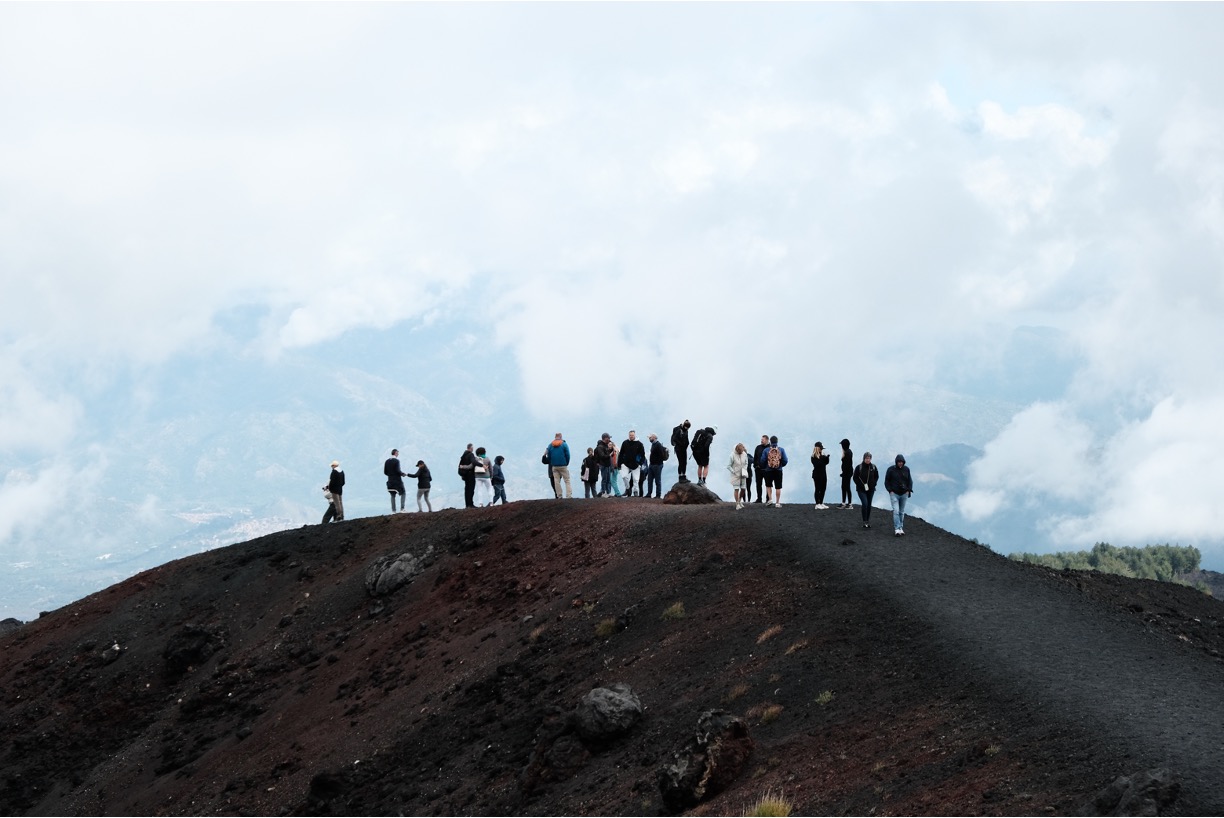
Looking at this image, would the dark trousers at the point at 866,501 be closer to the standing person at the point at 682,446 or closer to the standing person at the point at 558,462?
the standing person at the point at 682,446

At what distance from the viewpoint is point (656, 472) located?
2000 inches

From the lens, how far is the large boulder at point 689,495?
47312 mm

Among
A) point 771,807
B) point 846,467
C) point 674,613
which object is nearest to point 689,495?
point 846,467

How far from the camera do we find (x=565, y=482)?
50.6 metres

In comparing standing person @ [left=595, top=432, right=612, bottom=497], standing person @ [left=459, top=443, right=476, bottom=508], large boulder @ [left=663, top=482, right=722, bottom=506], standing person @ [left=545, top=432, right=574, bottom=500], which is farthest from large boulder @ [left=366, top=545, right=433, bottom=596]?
large boulder @ [left=663, top=482, right=722, bottom=506]

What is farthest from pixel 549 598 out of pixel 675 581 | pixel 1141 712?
pixel 1141 712

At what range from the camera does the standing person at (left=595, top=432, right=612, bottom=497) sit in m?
50.5

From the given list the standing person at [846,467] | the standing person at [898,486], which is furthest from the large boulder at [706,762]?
the standing person at [846,467]

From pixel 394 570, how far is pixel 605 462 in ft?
30.6

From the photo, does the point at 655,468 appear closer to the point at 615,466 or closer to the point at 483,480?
the point at 615,466

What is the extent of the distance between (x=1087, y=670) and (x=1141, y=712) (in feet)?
9.51

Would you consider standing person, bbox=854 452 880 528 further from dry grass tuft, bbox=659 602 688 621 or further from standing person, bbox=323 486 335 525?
standing person, bbox=323 486 335 525

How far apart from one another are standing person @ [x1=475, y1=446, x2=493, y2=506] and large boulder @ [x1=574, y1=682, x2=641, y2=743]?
907 inches

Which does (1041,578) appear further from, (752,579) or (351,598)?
(351,598)
